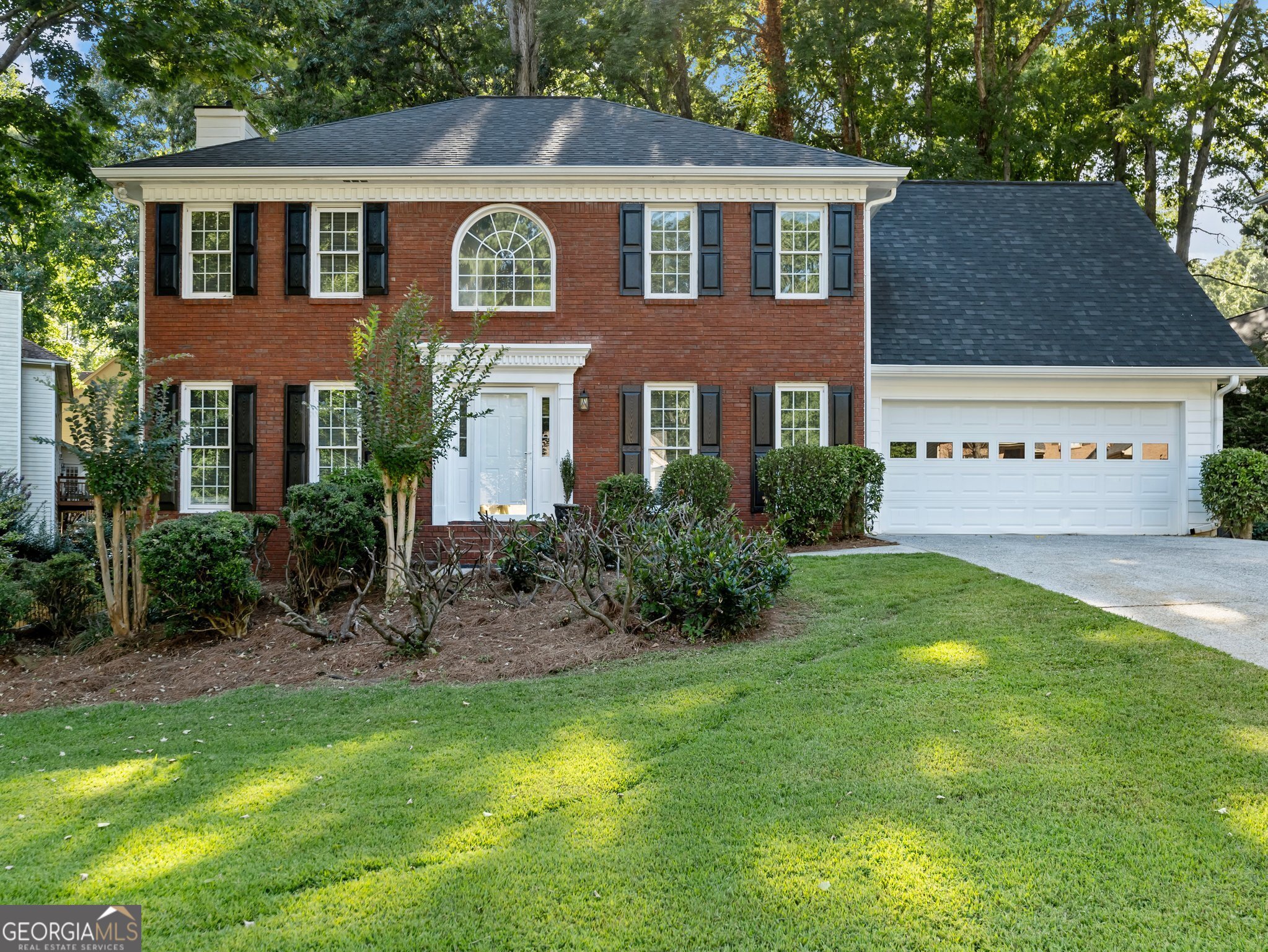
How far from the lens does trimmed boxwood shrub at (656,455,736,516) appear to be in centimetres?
1088

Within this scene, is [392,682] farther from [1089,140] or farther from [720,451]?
[1089,140]

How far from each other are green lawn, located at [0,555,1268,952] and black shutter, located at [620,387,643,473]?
21.0 ft

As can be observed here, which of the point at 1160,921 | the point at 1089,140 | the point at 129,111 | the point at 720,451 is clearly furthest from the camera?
the point at 129,111

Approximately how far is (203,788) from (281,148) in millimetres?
10963

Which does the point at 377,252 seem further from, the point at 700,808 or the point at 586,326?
the point at 700,808

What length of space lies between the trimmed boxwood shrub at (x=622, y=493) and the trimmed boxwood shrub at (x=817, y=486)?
1596 millimetres

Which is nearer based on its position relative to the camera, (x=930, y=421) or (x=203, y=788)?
(x=203, y=788)

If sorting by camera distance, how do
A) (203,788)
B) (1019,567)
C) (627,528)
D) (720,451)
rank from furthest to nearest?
1. (720,451)
2. (1019,567)
3. (627,528)
4. (203,788)

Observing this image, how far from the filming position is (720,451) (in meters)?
12.1

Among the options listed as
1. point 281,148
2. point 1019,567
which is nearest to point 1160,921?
point 1019,567

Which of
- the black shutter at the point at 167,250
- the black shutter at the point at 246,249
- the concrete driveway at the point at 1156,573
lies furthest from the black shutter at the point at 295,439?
the concrete driveway at the point at 1156,573

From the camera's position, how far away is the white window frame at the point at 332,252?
12.1 meters

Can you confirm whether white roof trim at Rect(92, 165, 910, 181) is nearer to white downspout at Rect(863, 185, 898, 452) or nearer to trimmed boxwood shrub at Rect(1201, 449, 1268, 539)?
white downspout at Rect(863, 185, 898, 452)

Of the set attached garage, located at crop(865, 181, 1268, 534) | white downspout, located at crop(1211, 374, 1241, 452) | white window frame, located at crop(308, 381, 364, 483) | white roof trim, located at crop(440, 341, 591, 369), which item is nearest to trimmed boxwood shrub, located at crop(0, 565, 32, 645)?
white window frame, located at crop(308, 381, 364, 483)
